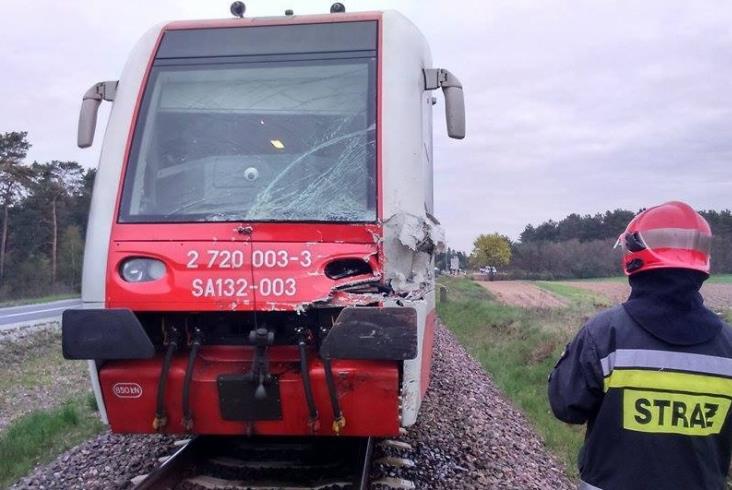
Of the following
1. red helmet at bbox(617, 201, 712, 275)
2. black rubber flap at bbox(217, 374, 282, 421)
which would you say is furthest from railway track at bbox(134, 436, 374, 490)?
red helmet at bbox(617, 201, 712, 275)

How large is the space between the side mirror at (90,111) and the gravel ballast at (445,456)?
2332 millimetres

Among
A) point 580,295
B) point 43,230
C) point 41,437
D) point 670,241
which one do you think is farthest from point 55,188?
point 670,241

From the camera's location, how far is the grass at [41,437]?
239 inches

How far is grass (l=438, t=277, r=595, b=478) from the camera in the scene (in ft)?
26.0

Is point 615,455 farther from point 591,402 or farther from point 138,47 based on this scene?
point 138,47

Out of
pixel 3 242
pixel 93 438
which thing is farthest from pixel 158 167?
pixel 3 242

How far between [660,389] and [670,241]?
0.48m

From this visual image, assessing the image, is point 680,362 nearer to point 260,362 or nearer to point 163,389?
point 260,362

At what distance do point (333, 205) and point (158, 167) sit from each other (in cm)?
121

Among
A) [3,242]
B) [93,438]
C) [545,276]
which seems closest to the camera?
[93,438]

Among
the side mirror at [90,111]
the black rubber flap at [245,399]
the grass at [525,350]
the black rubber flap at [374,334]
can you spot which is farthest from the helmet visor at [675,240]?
the grass at [525,350]

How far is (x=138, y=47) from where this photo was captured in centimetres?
A: 516

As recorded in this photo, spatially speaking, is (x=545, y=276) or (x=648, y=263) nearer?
(x=648, y=263)

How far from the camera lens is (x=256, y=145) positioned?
493 centimetres
